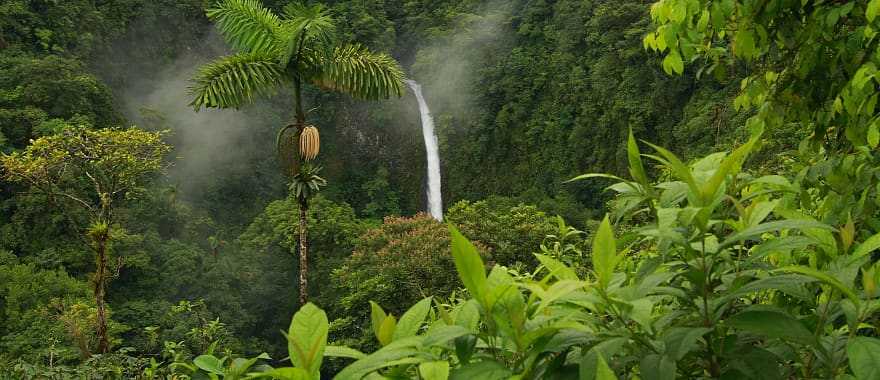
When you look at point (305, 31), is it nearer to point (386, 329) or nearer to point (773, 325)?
point (386, 329)

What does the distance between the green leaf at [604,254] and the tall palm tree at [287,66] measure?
7.85m

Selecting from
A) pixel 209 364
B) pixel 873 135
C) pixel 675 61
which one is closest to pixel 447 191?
pixel 675 61

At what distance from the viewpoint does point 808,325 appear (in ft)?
2.37

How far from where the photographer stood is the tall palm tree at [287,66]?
8250 millimetres

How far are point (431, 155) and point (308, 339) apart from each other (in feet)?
81.9

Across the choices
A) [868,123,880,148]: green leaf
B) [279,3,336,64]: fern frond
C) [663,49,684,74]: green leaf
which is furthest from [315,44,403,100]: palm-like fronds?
[868,123,880,148]: green leaf

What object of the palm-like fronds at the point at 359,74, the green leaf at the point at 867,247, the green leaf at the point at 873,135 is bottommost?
the palm-like fronds at the point at 359,74

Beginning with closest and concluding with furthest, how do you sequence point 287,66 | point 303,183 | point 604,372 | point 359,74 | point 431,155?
point 604,372 → point 287,66 → point 303,183 → point 359,74 → point 431,155

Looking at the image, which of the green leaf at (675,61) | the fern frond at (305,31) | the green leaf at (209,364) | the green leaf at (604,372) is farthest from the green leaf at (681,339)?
the fern frond at (305,31)

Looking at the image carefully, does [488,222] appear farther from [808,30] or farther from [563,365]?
[563,365]

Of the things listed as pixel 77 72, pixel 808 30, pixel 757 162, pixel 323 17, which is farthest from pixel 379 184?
pixel 808 30

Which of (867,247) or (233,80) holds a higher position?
(867,247)

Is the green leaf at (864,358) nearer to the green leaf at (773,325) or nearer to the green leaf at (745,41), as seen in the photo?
the green leaf at (773,325)

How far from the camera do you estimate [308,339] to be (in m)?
0.61
